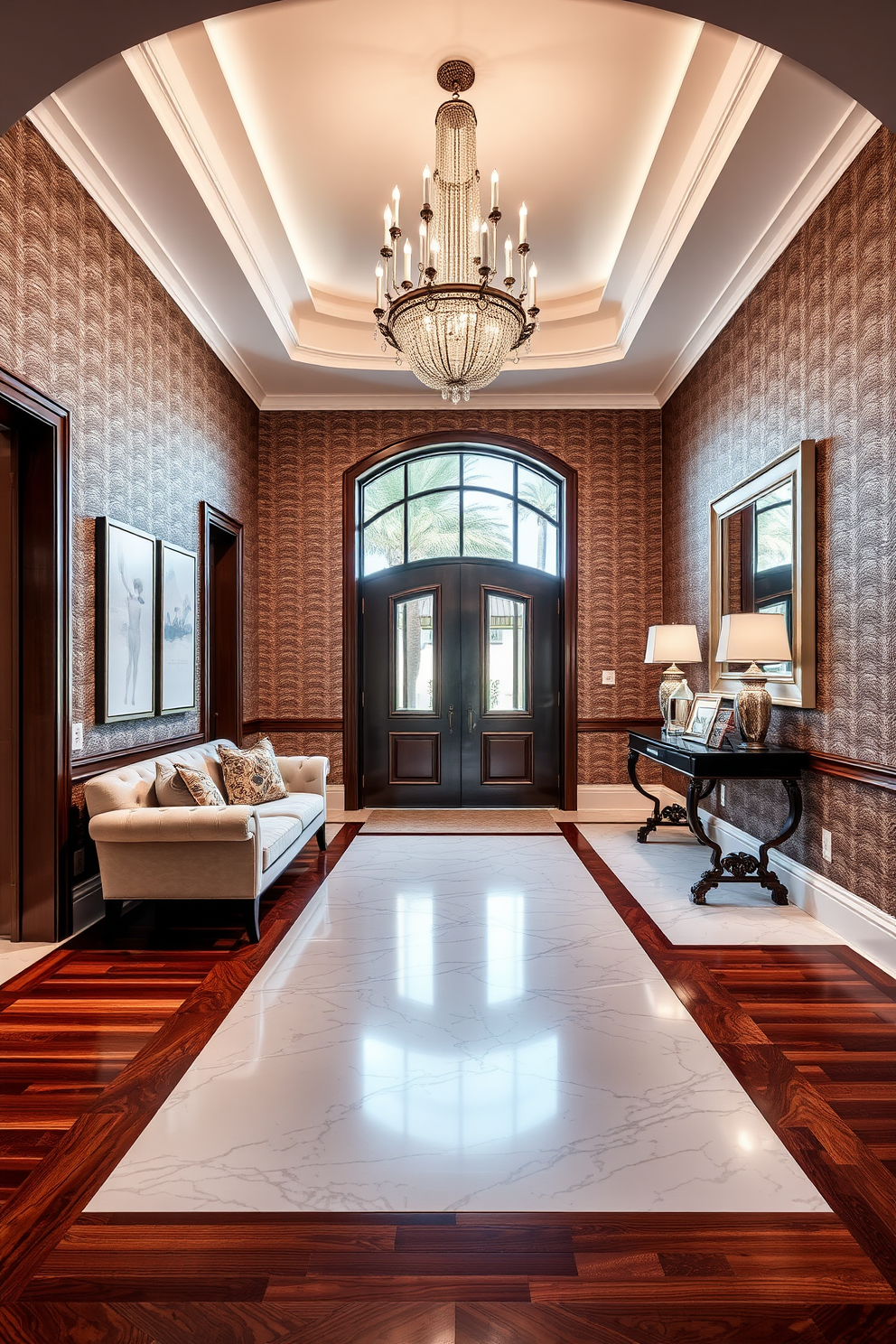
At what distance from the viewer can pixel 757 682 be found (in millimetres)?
4266

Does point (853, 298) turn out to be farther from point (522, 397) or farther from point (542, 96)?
point (522, 397)

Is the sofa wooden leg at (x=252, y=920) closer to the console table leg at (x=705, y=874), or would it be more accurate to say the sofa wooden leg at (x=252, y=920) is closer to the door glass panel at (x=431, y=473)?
the console table leg at (x=705, y=874)

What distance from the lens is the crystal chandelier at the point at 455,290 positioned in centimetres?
354

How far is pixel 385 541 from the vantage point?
6816mm

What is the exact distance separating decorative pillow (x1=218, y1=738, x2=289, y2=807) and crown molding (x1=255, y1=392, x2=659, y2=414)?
332cm

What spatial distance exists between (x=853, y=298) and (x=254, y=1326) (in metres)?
3.99

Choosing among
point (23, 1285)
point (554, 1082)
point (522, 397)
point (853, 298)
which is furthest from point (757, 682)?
point (23, 1285)

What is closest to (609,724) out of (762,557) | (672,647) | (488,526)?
(672,647)

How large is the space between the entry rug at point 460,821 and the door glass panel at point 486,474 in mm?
2782

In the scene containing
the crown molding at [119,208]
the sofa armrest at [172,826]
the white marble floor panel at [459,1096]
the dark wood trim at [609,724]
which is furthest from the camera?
the dark wood trim at [609,724]

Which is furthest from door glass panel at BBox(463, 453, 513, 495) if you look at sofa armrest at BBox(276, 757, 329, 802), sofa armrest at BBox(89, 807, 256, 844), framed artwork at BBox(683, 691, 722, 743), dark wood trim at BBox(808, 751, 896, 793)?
sofa armrest at BBox(89, 807, 256, 844)

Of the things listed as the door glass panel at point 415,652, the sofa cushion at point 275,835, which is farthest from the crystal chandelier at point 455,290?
the door glass panel at point 415,652

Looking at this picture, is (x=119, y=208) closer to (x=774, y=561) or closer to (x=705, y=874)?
(x=774, y=561)

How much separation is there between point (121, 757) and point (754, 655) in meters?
3.23
